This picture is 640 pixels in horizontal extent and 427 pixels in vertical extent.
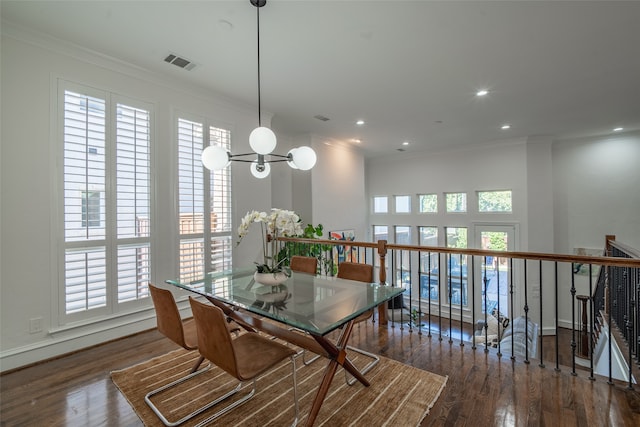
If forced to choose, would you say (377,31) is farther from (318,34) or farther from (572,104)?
(572,104)

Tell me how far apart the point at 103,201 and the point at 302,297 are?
2.40 metres

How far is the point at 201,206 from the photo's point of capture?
152 inches

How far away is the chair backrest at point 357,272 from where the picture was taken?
2.84 meters

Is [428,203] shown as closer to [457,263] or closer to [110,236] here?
[457,263]

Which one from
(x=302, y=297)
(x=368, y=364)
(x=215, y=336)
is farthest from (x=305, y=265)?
(x=215, y=336)

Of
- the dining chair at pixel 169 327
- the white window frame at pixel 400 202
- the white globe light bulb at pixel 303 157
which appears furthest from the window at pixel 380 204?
the dining chair at pixel 169 327

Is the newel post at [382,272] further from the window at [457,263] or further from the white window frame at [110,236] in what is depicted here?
the window at [457,263]

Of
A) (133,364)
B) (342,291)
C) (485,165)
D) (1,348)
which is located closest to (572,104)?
(485,165)

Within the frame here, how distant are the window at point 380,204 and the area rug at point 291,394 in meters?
6.27

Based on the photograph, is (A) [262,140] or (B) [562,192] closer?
(A) [262,140]

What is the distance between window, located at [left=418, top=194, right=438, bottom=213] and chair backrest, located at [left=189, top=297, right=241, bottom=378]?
277 inches

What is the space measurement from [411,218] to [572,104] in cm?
426

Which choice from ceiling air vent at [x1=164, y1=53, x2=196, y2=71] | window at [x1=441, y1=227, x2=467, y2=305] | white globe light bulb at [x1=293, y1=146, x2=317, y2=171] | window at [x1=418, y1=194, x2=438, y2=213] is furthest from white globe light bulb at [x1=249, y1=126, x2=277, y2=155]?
window at [x1=418, y1=194, x2=438, y2=213]

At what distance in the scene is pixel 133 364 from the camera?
2.67 metres
